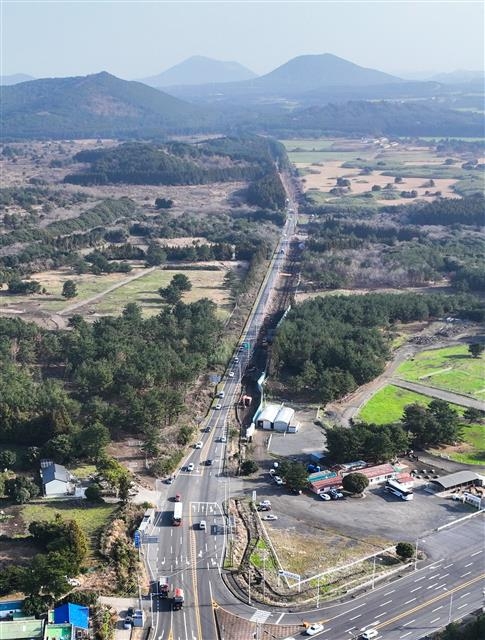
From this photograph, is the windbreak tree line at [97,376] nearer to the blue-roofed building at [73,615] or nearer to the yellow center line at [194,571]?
the yellow center line at [194,571]

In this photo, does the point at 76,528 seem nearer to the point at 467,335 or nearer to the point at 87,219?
the point at 467,335

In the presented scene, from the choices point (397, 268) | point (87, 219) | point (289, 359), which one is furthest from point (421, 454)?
point (87, 219)

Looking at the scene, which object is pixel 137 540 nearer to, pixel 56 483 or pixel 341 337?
pixel 56 483

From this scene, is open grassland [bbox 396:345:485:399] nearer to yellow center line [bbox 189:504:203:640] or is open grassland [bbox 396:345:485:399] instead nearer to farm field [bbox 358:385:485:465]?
farm field [bbox 358:385:485:465]

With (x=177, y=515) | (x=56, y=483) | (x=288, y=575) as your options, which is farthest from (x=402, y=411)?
(x=56, y=483)

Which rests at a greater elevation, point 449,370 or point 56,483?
point 56,483

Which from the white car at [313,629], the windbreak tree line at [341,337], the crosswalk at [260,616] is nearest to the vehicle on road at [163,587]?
the crosswalk at [260,616]

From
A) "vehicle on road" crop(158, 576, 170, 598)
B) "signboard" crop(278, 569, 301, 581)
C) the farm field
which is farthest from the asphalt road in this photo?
the farm field
